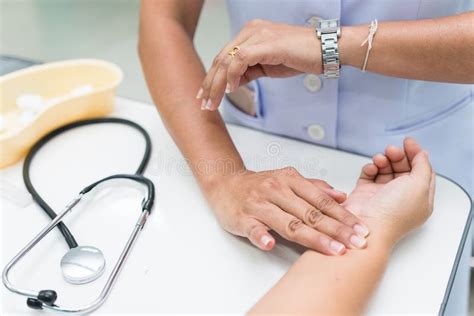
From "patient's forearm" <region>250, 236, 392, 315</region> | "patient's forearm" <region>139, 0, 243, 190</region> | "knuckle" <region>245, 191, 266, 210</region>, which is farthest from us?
"patient's forearm" <region>139, 0, 243, 190</region>

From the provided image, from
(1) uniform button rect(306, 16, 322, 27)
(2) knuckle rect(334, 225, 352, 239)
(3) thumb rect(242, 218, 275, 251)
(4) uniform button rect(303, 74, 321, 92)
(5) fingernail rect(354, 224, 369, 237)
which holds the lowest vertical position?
(3) thumb rect(242, 218, 275, 251)

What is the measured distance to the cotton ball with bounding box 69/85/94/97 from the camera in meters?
0.93

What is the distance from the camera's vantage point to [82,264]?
25.8 inches

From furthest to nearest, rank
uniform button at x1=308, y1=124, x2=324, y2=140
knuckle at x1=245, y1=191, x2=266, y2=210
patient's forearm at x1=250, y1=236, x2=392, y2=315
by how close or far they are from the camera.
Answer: uniform button at x1=308, y1=124, x2=324, y2=140 → knuckle at x1=245, y1=191, x2=266, y2=210 → patient's forearm at x1=250, y1=236, x2=392, y2=315

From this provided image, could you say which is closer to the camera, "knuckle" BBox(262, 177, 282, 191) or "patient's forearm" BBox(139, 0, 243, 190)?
"knuckle" BBox(262, 177, 282, 191)

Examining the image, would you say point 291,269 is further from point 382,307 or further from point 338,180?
point 338,180

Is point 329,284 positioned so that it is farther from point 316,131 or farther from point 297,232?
point 316,131

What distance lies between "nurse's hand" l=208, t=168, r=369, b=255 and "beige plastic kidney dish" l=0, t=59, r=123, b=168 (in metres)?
0.35

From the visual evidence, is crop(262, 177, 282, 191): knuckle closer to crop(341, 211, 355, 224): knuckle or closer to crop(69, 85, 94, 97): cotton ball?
crop(341, 211, 355, 224): knuckle

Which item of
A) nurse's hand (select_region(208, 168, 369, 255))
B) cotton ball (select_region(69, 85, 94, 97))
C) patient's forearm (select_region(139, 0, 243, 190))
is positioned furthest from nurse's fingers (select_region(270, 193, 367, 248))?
cotton ball (select_region(69, 85, 94, 97))

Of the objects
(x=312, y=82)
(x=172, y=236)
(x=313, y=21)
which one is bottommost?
(x=172, y=236)

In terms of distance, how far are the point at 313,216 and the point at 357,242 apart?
63mm

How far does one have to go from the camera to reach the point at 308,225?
643 mm

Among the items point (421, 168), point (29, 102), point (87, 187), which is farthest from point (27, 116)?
point (421, 168)
